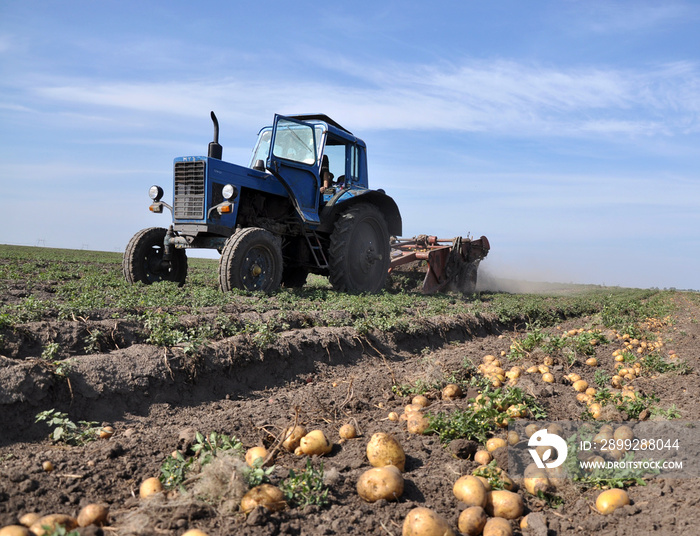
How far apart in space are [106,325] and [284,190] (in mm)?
5187

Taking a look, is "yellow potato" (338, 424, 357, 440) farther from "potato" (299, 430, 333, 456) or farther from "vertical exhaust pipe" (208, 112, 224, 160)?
"vertical exhaust pipe" (208, 112, 224, 160)

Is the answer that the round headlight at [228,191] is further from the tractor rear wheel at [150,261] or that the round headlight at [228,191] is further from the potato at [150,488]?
the potato at [150,488]

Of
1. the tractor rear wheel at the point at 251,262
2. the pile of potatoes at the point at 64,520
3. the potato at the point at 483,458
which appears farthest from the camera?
the tractor rear wheel at the point at 251,262

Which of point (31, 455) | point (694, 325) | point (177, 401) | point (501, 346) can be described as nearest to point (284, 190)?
point (501, 346)

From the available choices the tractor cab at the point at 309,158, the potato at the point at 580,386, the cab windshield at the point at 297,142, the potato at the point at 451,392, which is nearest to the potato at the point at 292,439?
the potato at the point at 451,392

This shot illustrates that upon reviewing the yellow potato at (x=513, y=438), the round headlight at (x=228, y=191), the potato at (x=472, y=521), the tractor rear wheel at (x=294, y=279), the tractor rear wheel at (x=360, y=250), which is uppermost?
the round headlight at (x=228, y=191)

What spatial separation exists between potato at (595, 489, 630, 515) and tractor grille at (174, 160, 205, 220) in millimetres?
7375

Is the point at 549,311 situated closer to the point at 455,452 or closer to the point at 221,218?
the point at 221,218

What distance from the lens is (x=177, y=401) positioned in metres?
4.70

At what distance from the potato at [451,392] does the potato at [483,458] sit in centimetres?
112

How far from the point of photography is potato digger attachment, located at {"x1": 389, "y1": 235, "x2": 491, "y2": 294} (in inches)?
521

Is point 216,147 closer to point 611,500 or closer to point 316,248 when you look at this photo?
point 316,248
